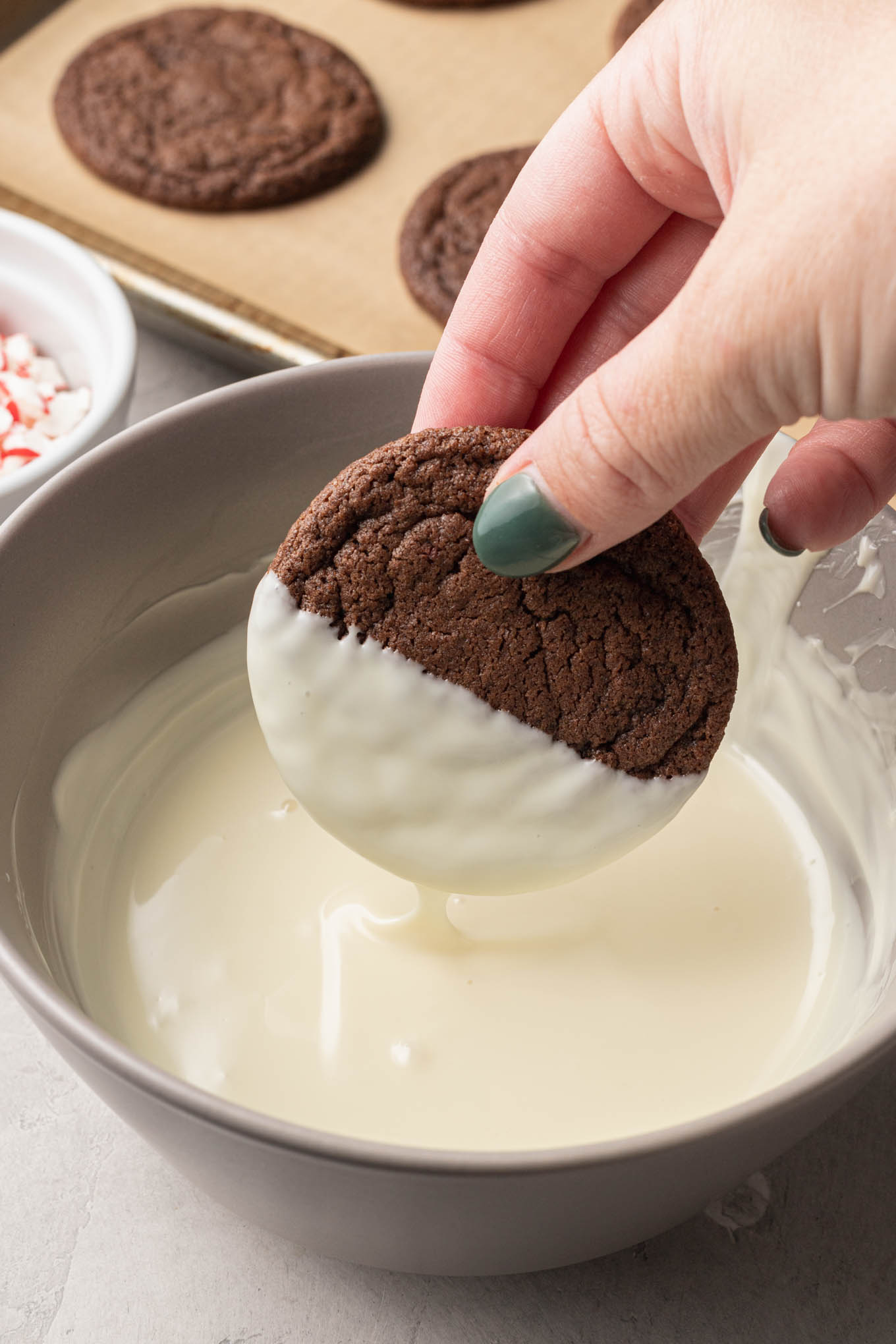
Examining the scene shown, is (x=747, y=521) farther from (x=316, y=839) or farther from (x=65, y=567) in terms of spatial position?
(x=65, y=567)

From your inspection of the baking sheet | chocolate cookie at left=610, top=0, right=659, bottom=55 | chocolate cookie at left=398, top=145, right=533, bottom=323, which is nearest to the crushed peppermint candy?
the baking sheet

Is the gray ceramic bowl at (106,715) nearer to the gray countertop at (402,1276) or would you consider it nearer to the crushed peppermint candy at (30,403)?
the gray countertop at (402,1276)

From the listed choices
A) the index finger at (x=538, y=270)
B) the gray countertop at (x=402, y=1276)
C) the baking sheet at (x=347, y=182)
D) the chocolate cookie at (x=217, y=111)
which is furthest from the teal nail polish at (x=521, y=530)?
the chocolate cookie at (x=217, y=111)

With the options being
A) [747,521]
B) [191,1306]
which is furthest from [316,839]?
[747,521]

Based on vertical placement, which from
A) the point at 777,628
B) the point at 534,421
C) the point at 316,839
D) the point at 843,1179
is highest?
the point at 534,421

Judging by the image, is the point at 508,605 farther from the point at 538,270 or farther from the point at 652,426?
the point at 538,270

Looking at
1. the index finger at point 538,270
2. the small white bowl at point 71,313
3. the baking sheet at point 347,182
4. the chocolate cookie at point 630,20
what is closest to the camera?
the index finger at point 538,270

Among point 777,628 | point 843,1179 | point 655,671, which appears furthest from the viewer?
point 777,628
